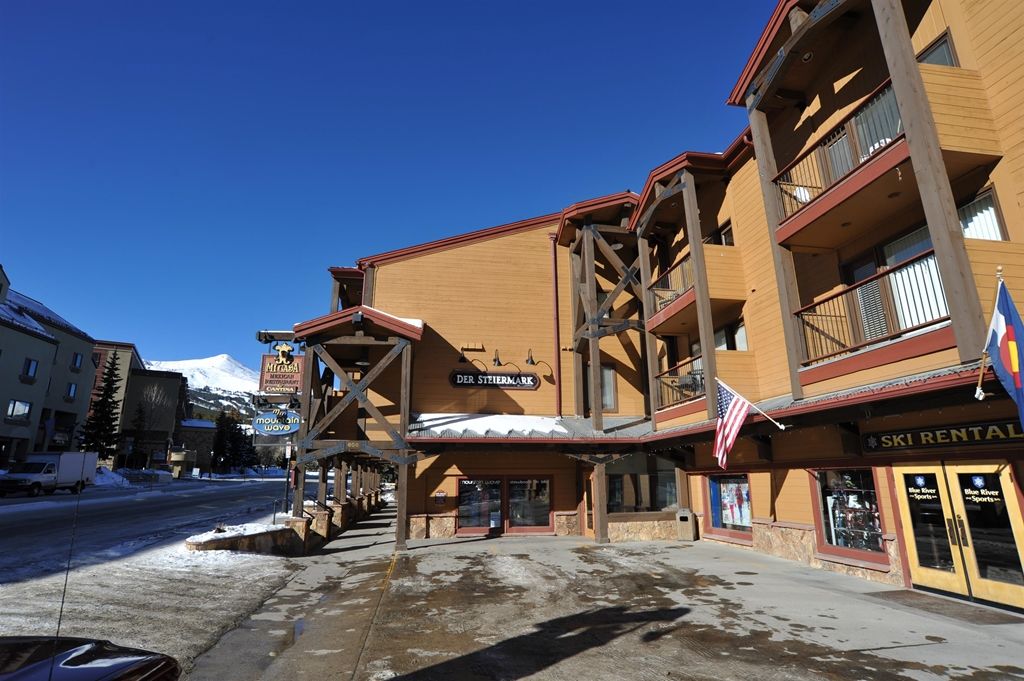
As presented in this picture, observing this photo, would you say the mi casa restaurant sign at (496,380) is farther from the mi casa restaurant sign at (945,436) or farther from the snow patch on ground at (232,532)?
the mi casa restaurant sign at (945,436)

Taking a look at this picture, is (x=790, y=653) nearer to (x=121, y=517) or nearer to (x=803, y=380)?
(x=803, y=380)

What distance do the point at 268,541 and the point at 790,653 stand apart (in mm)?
11658

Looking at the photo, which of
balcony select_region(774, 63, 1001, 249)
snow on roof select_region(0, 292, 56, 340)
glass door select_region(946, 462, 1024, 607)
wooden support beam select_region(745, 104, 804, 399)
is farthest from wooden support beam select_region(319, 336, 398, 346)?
snow on roof select_region(0, 292, 56, 340)

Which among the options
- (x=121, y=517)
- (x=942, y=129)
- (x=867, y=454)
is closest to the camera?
(x=942, y=129)

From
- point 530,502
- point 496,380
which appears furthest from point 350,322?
point 530,502

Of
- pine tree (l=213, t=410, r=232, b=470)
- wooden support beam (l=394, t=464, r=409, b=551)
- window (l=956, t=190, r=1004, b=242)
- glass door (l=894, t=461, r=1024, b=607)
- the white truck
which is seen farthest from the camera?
pine tree (l=213, t=410, r=232, b=470)

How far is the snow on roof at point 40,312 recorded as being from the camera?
1901 inches

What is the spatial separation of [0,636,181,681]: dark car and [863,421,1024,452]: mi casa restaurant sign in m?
10.5

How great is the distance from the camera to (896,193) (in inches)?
381

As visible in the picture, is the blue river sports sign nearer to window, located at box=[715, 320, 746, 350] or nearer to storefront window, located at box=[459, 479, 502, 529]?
storefront window, located at box=[459, 479, 502, 529]

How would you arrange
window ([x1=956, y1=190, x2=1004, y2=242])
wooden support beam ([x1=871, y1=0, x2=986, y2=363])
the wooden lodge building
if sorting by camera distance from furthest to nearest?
window ([x1=956, y1=190, x2=1004, y2=242])
the wooden lodge building
wooden support beam ([x1=871, y1=0, x2=986, y2=363])

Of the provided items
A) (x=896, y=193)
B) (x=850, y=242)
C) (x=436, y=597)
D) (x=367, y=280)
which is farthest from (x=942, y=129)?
(x=367, y=280)

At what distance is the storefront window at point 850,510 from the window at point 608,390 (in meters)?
9.13

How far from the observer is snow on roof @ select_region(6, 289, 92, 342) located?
48.3m
